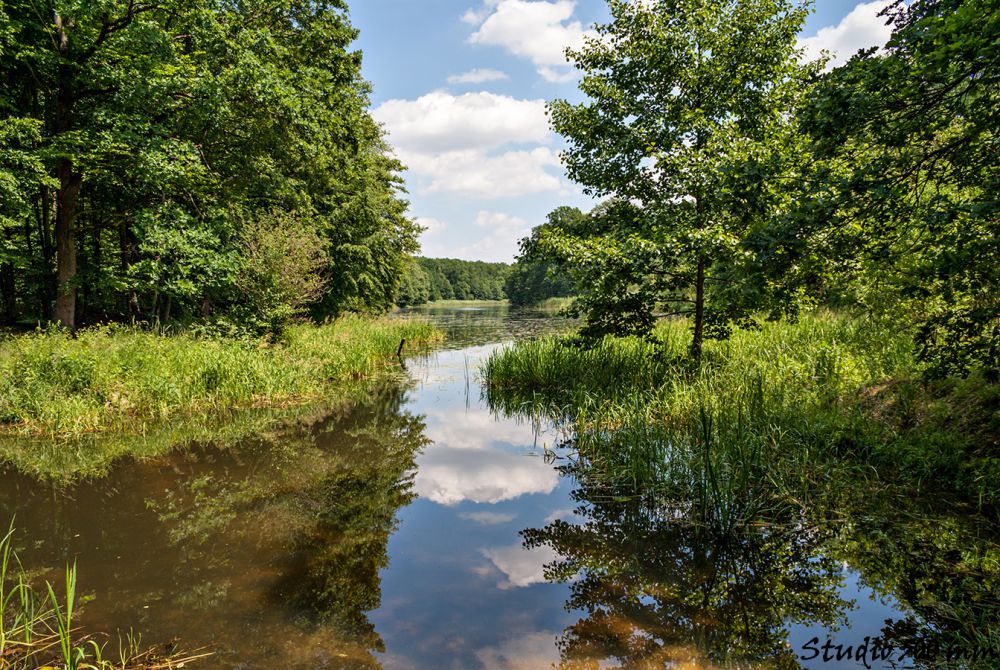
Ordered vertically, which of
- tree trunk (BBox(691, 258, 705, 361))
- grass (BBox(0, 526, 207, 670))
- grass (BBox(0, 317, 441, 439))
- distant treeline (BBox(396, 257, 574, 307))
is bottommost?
grass (BBox(0, 526, 207, 670))

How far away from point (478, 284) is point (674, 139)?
126 m

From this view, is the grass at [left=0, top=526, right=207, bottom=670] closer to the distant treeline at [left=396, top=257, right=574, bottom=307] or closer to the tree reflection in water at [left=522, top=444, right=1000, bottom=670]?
the tree reflection in water at [left=522, top=444, right=1000, bottom=670]

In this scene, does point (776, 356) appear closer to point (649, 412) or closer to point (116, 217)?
point (649, 412)

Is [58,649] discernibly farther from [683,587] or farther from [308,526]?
[683,587]

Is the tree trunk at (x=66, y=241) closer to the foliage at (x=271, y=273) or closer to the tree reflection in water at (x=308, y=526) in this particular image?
the foliage at (x=271, y=273)

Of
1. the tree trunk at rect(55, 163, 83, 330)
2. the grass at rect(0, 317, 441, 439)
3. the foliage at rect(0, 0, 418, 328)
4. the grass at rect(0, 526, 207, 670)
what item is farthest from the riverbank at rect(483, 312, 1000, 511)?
the tree trunk at rect(55, 163, 83, 330)

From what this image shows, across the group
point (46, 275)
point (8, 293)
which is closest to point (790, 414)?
point (46, 275)

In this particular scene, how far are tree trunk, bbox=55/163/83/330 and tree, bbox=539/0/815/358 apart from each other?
12.9m

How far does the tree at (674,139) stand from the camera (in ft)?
27.1

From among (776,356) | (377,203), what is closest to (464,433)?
(776,356)

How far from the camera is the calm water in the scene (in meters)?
3.40

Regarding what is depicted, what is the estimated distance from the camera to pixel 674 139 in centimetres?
898

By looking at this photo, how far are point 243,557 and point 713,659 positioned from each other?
4.18 m

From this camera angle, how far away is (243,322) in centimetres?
1437
